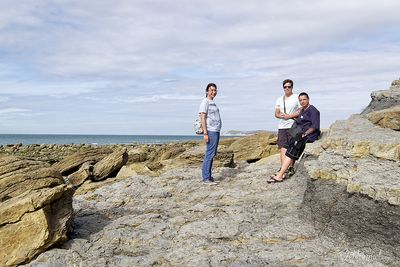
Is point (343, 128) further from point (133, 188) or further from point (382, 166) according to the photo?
point (133, 188)

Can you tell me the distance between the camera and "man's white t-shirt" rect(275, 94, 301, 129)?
13500mm

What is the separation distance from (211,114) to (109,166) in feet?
25.3

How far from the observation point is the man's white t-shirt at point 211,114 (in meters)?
13.6

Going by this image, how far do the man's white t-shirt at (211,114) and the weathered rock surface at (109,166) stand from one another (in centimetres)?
745

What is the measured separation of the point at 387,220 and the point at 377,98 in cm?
1157

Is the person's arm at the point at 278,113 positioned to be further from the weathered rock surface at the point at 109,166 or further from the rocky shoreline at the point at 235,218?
the weathered rock surface at the point at 109,166

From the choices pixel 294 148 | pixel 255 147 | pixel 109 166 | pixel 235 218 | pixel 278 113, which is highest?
pixel 278 113

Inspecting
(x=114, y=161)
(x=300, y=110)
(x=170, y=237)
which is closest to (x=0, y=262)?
(x=170, y=237)

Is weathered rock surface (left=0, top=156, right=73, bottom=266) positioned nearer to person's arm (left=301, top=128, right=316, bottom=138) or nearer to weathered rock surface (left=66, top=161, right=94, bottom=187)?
person's arm (left=301, top=128, right=316, bottom=138)

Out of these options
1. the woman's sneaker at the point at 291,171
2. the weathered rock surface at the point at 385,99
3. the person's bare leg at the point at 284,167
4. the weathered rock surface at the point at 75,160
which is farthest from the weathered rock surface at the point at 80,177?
the weathered rock surface at the point at 385,99

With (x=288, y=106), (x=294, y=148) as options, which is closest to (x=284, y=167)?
(x=294, y=148)

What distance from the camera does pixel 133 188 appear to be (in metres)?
14.6

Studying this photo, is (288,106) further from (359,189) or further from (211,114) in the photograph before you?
(359,189)

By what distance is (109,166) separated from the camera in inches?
773
